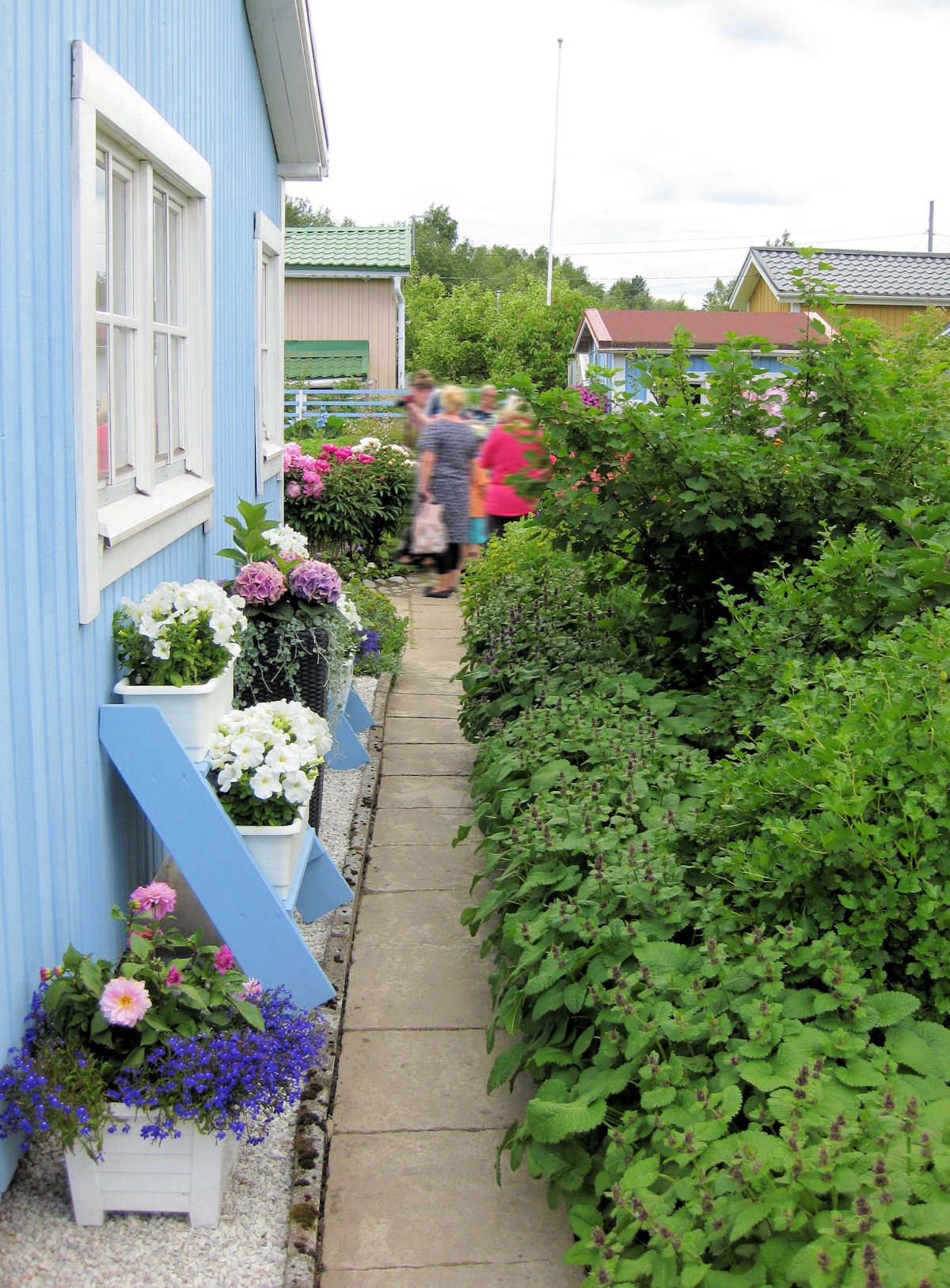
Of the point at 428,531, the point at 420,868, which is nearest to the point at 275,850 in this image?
the point at 420,868

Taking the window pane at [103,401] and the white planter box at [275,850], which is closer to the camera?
the white planter box at [275,850]

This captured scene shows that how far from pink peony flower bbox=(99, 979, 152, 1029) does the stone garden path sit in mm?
667

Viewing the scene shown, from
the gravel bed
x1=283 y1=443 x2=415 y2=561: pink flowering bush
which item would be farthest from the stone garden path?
x1=283 y1=443 x2=415 y2=561: pink flowering bush

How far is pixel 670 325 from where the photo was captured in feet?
80.8

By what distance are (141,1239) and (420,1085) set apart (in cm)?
93

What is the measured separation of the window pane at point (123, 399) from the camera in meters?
3.92

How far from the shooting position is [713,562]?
16.8 ft

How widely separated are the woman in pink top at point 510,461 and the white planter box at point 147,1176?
2.97m

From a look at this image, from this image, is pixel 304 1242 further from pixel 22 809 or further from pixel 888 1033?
pixel 888 1033

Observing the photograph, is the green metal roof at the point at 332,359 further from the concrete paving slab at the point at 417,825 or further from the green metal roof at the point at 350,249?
the concrete paving slab at the point at 417,825

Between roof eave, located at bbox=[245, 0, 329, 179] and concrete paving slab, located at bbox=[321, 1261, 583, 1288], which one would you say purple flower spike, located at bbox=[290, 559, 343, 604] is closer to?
concrete paving slab, located at bbox=[321, 1261, 583, 1288]

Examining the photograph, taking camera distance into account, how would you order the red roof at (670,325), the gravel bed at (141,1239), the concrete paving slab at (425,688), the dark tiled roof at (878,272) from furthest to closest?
the dark tiled roof at (878,272)
the red roof at (670,325)
the concrete paving slab at (425,688)
the gravel bed at (141,1239)

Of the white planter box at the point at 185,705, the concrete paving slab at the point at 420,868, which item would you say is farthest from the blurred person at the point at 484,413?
the white planter box at the point at 185,705

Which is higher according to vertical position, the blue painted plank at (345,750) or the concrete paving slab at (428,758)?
the blue painted plank at (345,750)
